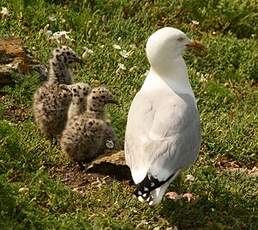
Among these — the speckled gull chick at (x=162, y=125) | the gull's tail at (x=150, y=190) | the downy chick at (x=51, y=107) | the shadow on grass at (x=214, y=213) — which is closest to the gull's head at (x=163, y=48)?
the speckled gull chick at (x=162, y=125)

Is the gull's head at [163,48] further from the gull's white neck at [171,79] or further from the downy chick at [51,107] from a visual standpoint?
the downy chick at [51,107]

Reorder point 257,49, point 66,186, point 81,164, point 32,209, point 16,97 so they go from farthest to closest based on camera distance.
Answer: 1. point 257,49
2. point 16,97
3. point 81,164
4. point 66,186
5. point 32,209

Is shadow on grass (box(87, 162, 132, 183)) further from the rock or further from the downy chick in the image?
the rock

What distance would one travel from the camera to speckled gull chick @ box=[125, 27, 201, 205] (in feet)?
21.5

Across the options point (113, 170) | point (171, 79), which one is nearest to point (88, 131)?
point (113, 170)

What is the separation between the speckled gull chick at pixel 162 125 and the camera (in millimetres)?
6562

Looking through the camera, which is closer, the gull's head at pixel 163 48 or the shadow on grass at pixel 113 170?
the shadow on grass at pixel 113 170

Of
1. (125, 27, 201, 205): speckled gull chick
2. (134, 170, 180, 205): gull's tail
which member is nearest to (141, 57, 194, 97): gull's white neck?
(125, 27, 201, 205): speckled gull chick

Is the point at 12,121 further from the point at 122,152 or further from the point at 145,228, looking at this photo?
the point at 145,228

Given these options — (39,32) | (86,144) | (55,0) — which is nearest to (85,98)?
Answer: (86,144)

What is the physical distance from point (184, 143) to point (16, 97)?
2314mm

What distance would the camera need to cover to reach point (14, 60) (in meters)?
8.94

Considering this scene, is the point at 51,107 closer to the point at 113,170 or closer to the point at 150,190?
the point at 113,170

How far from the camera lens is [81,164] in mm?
7691
